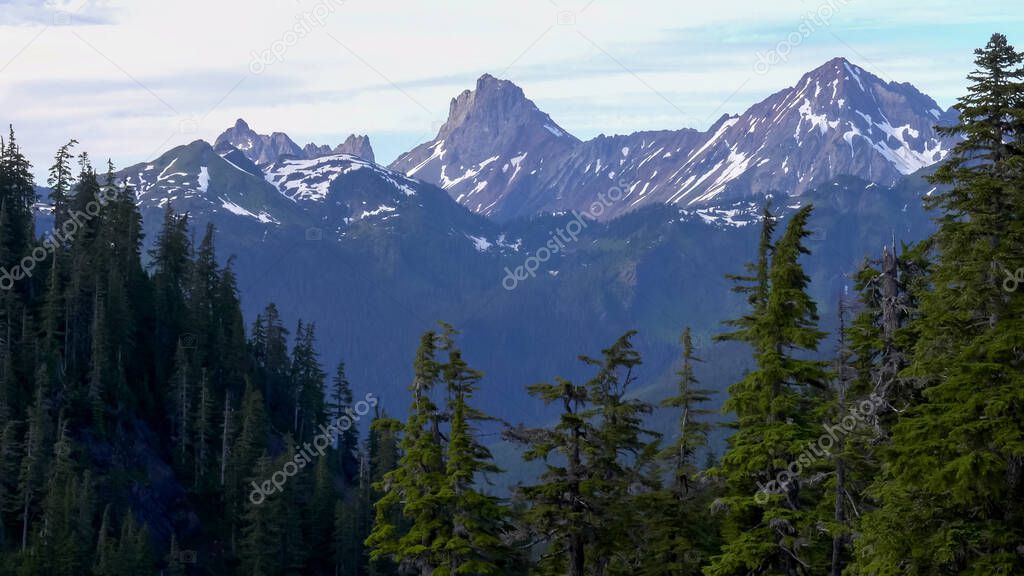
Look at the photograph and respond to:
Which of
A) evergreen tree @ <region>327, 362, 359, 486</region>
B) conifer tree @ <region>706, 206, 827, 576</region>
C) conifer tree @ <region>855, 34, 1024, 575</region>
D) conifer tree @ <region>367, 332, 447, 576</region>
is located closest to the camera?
conifer tree @ <region>855, 34, 1024, 575</region>

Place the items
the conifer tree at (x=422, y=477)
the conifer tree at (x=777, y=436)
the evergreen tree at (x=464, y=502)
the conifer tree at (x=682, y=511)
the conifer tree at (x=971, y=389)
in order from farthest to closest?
the conifer tree at (x=422, y=477), the conifer tree at (x=682, y=511), the evergreen tree at (x=464, y=502), the conifer tree at (x=777, y=436), the conifer tree at (x=971, y=389)

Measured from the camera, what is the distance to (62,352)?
116188 mm

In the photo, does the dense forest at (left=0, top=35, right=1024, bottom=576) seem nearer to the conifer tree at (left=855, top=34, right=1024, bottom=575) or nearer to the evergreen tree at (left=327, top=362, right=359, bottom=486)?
the conifer tree at (left=855, top=34, right=1024, bottom=575)

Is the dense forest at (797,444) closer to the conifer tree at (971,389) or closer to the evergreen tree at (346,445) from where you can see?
the conifer tree at (971,389)

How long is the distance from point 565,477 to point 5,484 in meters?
76.8

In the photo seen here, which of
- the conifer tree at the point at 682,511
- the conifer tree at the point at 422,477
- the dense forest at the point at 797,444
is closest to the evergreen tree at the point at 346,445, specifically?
the dense forest at the point at 797,444

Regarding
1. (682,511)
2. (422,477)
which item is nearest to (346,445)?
(422,477)

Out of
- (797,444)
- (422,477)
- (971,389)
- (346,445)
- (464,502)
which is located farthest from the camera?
(346,445)

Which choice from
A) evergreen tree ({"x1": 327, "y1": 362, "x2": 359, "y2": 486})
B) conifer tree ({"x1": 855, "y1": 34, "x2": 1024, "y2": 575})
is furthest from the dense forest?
evergreen tree ({"x1": 327, "y1": 362, "x2": 359, "y2": 486})

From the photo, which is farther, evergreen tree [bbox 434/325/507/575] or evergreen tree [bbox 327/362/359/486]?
evergreen tree [bbox 327/362/359/486]

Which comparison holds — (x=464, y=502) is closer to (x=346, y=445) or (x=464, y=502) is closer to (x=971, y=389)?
(x=971, y=389)

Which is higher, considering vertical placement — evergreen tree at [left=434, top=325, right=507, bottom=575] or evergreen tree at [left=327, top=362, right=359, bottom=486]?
→ evergreen tree at [left=327, top=362, right=359, bottom=486]

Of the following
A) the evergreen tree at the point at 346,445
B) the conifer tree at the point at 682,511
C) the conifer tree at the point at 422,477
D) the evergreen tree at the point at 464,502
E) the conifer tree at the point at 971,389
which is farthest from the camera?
the evergreen tree at the point at 346,445

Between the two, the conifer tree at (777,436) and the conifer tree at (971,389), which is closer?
the conifer tree at (971,389)
